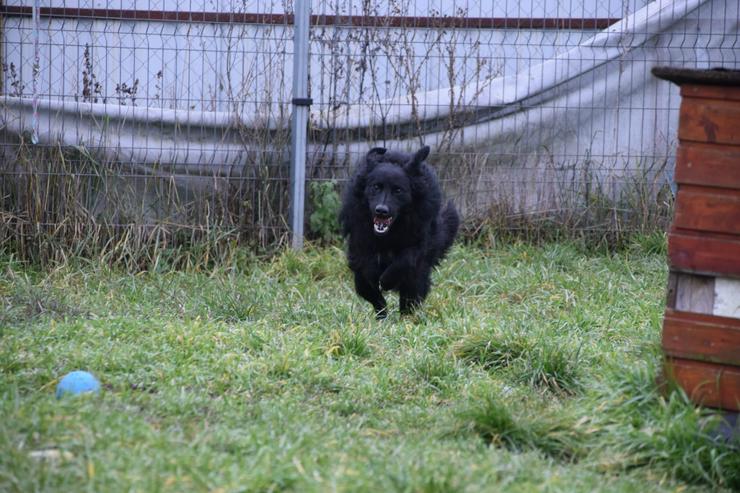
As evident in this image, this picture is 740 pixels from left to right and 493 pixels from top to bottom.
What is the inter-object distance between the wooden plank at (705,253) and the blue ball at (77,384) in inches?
88.8

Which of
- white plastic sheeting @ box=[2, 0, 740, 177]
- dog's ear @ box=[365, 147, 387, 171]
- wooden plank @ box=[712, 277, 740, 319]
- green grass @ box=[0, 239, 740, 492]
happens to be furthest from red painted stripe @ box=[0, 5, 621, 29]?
wooden plank @ box=[712, 277, 740, 319]

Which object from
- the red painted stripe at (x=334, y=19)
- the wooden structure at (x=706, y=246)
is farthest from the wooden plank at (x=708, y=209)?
the red painted stripe at (x=334, y=19)

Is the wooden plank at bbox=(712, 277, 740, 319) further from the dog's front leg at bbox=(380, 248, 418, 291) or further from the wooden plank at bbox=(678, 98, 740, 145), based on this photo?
the dog's front leg at bbox=(380, 248, 418, 291)

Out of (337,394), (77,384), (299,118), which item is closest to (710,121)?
(337,394)

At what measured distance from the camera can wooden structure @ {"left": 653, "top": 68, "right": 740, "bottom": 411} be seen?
3.43 meters

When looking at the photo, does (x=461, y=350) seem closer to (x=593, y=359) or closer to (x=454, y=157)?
(x=593, y=359)

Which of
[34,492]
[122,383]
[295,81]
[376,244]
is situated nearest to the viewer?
[34,492]

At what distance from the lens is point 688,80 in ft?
11.4

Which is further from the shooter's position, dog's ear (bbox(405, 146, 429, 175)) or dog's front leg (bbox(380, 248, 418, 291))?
dog's ear (bbox(405, 146, 429, 175))

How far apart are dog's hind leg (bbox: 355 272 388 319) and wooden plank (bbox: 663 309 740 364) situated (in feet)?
8.60

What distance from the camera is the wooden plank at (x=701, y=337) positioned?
343cm

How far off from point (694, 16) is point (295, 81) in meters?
3.52

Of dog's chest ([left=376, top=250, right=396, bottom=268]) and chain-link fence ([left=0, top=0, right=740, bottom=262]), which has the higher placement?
chain-link fence ([left=0, top=0, right=740, bottom=262])

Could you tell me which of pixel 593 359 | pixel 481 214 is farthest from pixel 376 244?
pixel 481 214
